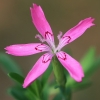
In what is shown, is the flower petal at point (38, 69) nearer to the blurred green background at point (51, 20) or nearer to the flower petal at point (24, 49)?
the flower petal at point (24, 49)

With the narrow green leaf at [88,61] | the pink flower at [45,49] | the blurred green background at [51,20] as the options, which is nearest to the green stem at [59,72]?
the pink flower at [45,49]

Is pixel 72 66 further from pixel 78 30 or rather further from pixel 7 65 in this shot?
pixel 7 65

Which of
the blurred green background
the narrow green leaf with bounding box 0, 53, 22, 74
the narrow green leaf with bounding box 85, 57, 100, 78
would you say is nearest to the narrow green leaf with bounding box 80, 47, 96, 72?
the narrow green leaf with bounding box 85, 57, 100, 78

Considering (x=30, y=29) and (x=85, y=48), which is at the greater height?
(x=30, y=29)

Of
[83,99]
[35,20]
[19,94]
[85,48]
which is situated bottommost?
[83,99]
